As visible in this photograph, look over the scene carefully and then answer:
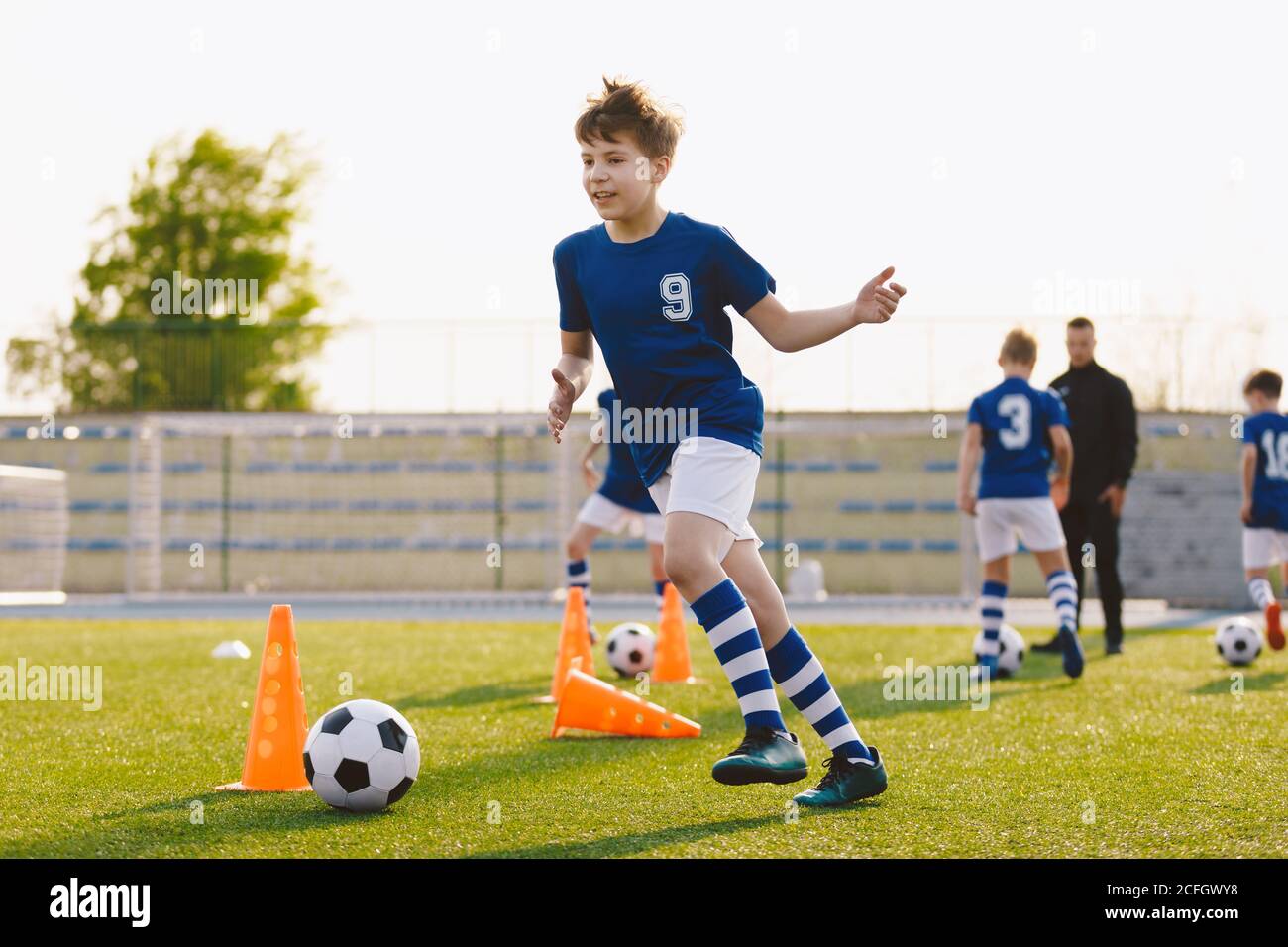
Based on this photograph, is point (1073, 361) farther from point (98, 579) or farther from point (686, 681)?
point (98, 579)

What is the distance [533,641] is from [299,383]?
13477 mm

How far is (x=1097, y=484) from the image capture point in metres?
9.73

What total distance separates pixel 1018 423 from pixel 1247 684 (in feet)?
6.33

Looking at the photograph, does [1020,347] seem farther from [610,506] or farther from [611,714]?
[611,714]

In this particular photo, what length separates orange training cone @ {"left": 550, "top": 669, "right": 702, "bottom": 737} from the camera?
578 cm

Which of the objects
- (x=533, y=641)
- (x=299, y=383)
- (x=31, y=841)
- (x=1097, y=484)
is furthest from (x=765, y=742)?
(x=299, y=383)

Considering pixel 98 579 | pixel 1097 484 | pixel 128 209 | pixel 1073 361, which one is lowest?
pixel 98 579

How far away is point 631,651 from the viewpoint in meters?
8.23

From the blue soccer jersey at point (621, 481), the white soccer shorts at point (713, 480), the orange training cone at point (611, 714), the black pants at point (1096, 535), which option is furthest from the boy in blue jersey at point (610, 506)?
the white soccer shorts at point (713, 480)

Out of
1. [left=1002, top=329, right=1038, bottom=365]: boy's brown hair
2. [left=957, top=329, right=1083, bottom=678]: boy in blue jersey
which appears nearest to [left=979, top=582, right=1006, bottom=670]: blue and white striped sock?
[left=957, top=329, right=1083, bottom=678]: boy in blue jersey

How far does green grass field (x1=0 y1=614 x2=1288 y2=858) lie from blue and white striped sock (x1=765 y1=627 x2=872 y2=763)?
0.18m

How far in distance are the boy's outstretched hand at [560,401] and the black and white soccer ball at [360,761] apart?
1018mm

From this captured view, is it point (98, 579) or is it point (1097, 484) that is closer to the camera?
point (1097, 484)

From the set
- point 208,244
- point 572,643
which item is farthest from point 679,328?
point 208,244
